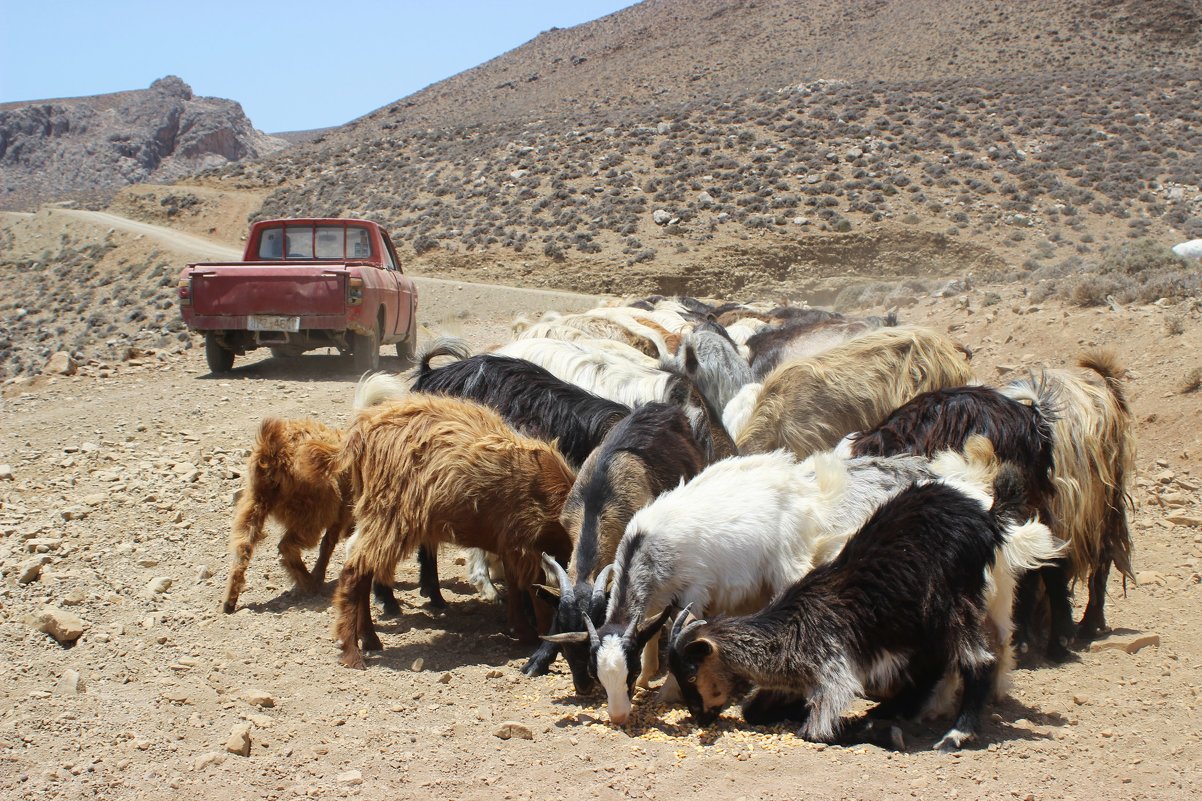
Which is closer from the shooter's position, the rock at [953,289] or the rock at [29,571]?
the rock at [29,571]

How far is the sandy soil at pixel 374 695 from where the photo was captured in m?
4.38

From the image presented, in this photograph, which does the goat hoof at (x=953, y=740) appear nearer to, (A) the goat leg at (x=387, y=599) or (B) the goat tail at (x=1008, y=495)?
(B) the goat tail at (x=1008, y=495)

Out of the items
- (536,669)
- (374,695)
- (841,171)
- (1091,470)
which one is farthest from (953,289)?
(841,171)

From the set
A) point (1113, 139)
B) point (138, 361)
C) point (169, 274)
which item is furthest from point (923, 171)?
point (138, 361)

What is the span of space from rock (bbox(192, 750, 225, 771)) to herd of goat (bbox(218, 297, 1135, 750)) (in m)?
1.48

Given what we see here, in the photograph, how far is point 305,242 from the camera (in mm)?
16234

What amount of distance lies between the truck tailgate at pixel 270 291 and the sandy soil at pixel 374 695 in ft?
13.9

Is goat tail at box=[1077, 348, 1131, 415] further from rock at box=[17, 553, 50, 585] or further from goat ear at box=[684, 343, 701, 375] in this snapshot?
rock at box=[17, 553, 50, 585]

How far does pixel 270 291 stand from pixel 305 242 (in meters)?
1.94

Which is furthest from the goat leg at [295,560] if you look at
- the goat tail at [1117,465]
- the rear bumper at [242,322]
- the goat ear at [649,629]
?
the rear bumper at [242,322]

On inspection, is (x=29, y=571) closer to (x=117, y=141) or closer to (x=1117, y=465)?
(x=1117, y=465)

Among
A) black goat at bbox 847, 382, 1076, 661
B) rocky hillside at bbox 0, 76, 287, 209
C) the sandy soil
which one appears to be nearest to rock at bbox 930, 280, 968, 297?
the sandy soil

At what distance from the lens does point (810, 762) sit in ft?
15.1

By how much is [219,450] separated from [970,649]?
7.58 meters
